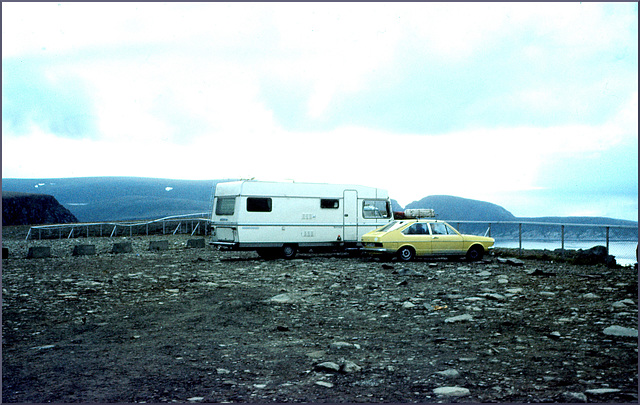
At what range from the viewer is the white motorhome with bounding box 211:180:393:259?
1842 centimetres

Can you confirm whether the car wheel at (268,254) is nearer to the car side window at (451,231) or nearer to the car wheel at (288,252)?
the car wheel at (288,252)

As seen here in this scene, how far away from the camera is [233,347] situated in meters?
6.62

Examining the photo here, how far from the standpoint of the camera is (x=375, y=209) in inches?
814

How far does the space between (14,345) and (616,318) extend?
27.9 feet

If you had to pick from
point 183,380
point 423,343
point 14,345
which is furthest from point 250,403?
point 14,345

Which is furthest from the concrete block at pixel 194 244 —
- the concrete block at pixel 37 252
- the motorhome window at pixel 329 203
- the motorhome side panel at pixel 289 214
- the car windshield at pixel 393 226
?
the car windshield at pixel 393 226

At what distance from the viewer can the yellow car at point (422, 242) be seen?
17.0m

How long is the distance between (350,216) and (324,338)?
1320 centimetres

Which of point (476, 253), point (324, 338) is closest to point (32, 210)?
point (476, 253)

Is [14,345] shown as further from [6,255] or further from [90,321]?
[6,255]

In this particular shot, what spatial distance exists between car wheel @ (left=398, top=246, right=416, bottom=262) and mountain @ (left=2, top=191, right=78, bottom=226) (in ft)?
300

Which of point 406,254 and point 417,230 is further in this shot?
point 417,230

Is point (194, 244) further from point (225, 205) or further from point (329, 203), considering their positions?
point (329, 203)

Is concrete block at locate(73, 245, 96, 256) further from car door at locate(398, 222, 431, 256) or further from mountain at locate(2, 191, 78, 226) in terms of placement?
mountain at locate(2, 191, 78, 226)
